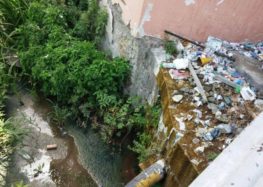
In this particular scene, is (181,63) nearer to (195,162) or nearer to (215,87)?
(215,87)

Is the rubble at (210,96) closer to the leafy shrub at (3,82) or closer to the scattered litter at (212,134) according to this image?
the scattered litter at (212,134)

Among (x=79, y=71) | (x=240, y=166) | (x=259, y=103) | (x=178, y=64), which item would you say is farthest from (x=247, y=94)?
(x=240, y=166)

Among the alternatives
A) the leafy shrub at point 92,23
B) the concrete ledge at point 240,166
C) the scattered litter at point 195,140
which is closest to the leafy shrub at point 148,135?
the scattered litter at point 195,140

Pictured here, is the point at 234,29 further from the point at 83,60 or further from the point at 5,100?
the point at 5,100

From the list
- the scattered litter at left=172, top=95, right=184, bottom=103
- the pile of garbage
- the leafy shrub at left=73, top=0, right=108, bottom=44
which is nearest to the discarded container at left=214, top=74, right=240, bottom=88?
the pile of garbage

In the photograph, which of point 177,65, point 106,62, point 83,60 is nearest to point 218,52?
point 177,65
